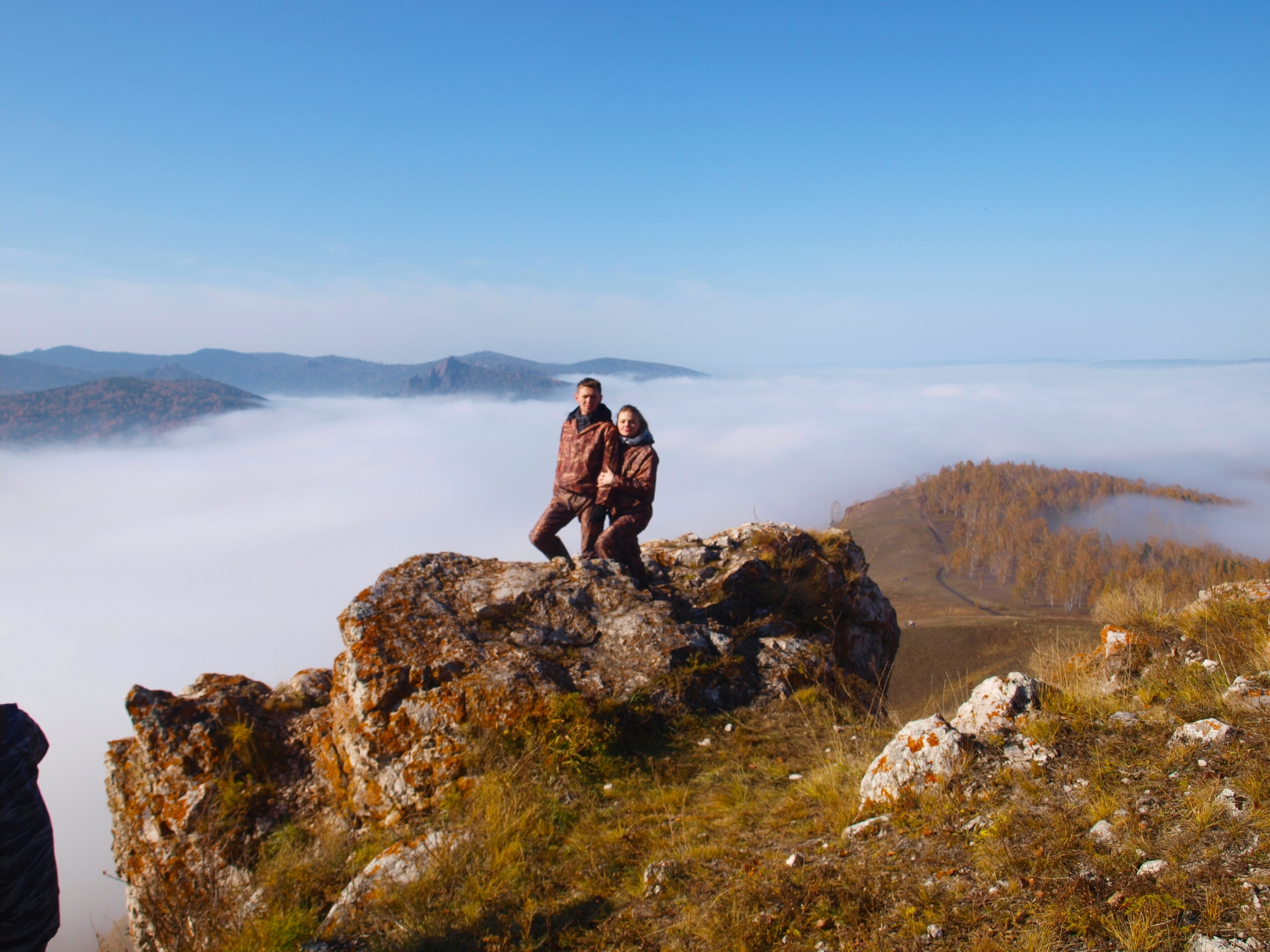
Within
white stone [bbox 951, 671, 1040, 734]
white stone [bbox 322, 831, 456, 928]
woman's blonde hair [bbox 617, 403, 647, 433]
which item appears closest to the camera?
white stone [bbox 322, 831, 456, 928]

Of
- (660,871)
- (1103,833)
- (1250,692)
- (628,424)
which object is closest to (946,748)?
(1103,833)

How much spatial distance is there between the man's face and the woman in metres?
0.34

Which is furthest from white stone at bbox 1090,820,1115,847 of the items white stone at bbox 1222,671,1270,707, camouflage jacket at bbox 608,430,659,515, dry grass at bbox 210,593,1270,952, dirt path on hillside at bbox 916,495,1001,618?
dirt path on hillside at bbox 916,495,1001,618

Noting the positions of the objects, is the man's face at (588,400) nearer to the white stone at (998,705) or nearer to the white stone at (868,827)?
the white stone at (998,705)

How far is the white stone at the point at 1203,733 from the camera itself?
12.8 feet

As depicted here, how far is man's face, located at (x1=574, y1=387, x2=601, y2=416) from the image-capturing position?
8.15 meters

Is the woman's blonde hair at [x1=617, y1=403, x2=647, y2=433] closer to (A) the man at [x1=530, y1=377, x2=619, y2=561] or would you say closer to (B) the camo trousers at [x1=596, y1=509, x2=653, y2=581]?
(A) the man at [x1=530, y1=377, x2=619, y2=561]

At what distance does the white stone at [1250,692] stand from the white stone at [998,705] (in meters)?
1.12

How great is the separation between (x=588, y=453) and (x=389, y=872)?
16.4 ft

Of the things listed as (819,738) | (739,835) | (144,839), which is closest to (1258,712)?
(819,738)

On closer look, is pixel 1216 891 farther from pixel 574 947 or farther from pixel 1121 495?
pixel 1121 495

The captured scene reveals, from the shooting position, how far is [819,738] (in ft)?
19.1

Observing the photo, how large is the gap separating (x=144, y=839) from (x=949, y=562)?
416ft

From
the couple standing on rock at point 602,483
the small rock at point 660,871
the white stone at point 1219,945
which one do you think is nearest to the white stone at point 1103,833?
the white stone at point 1219,945
